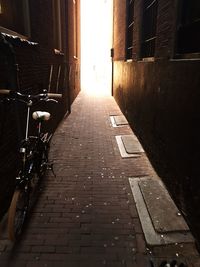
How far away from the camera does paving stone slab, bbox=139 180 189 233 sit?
3129mm

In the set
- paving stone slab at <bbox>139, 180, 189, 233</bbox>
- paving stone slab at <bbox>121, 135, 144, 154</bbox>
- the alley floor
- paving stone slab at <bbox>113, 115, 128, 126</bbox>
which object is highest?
paving stone slab at <bbox>113, 115, 128, 126</bbox>

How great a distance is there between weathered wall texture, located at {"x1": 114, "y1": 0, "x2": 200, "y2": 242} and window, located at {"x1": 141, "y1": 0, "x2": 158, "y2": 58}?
1.81 ft

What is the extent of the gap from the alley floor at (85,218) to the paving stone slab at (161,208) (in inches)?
8.9

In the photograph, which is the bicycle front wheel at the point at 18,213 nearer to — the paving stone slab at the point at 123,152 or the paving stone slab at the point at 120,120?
the paving stone slab at the point at 123,152

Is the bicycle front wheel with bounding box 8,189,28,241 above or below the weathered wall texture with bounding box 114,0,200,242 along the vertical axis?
below

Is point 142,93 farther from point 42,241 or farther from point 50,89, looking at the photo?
point 42,241

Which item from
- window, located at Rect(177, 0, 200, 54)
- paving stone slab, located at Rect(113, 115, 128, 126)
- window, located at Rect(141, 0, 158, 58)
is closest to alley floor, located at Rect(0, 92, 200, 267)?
window, located at Rect(177, 0, 200, 54)

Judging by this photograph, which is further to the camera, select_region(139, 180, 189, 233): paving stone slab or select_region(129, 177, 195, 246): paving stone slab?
select_region(139, 180, 189, 233): paving stone slab

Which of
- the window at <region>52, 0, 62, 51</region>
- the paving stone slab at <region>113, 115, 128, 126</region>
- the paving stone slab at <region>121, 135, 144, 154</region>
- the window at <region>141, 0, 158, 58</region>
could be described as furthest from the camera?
the paving stone slab at <region>113, 115, 128, 126</region>

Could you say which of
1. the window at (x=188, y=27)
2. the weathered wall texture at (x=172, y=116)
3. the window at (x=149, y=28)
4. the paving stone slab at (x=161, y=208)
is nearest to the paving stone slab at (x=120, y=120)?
the window at (x=149, y=28)

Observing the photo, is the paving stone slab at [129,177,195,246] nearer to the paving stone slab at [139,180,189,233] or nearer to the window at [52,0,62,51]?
the paving stone slab at [139,180,189,233]

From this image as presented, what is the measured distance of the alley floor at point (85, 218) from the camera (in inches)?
106

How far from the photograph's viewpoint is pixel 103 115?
988 centimetres

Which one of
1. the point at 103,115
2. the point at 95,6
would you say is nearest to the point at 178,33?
the point at 103,115
